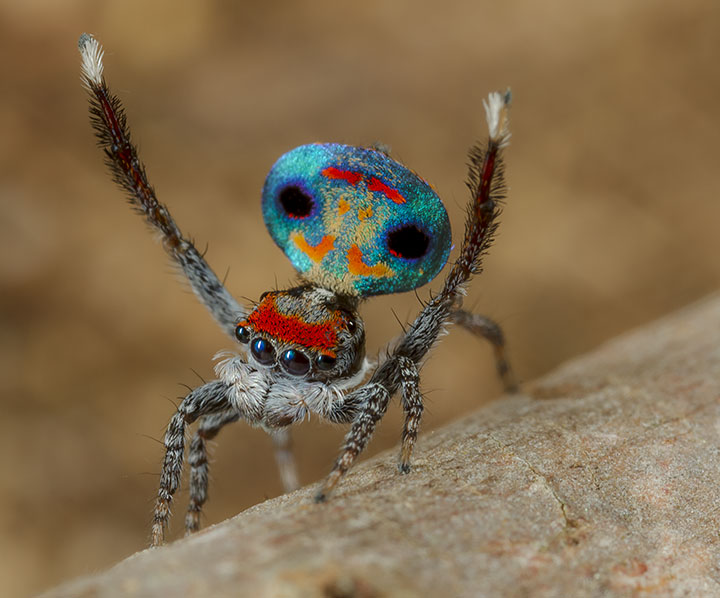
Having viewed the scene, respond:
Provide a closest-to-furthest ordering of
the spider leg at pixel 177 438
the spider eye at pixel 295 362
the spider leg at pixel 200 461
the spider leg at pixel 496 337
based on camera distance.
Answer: the spider leg at pixel 177 438 < the spider eye at pixel 295 362 < the spider leg at pixel 200 461 < the spider leg at pixel 496 337

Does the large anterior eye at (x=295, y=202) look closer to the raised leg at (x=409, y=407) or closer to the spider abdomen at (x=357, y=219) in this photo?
the spider abdomen at (x=357, y=219)

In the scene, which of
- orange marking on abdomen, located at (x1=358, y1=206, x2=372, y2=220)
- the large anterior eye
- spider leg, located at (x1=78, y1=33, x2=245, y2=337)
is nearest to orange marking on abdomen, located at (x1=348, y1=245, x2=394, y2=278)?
orange marking on abdomen, located at (x1=358, y1=206, x2=372, y2=220)

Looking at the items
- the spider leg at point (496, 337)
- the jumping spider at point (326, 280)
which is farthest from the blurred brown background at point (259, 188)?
the jumping spider at point (326, 280)

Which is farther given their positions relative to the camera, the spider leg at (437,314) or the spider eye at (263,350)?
the spider eye at (263,350)

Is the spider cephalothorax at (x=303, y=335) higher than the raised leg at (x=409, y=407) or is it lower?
higher

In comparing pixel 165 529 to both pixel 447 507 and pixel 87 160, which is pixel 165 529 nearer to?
pixel 447 507

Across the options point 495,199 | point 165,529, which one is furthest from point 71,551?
point 495,199

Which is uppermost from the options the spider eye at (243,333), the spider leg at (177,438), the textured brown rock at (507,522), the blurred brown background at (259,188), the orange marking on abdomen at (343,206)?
the blurred brown background at (259,188)

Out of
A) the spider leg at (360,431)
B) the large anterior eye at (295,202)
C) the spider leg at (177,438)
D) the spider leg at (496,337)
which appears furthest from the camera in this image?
the spider leg at (496,337)
